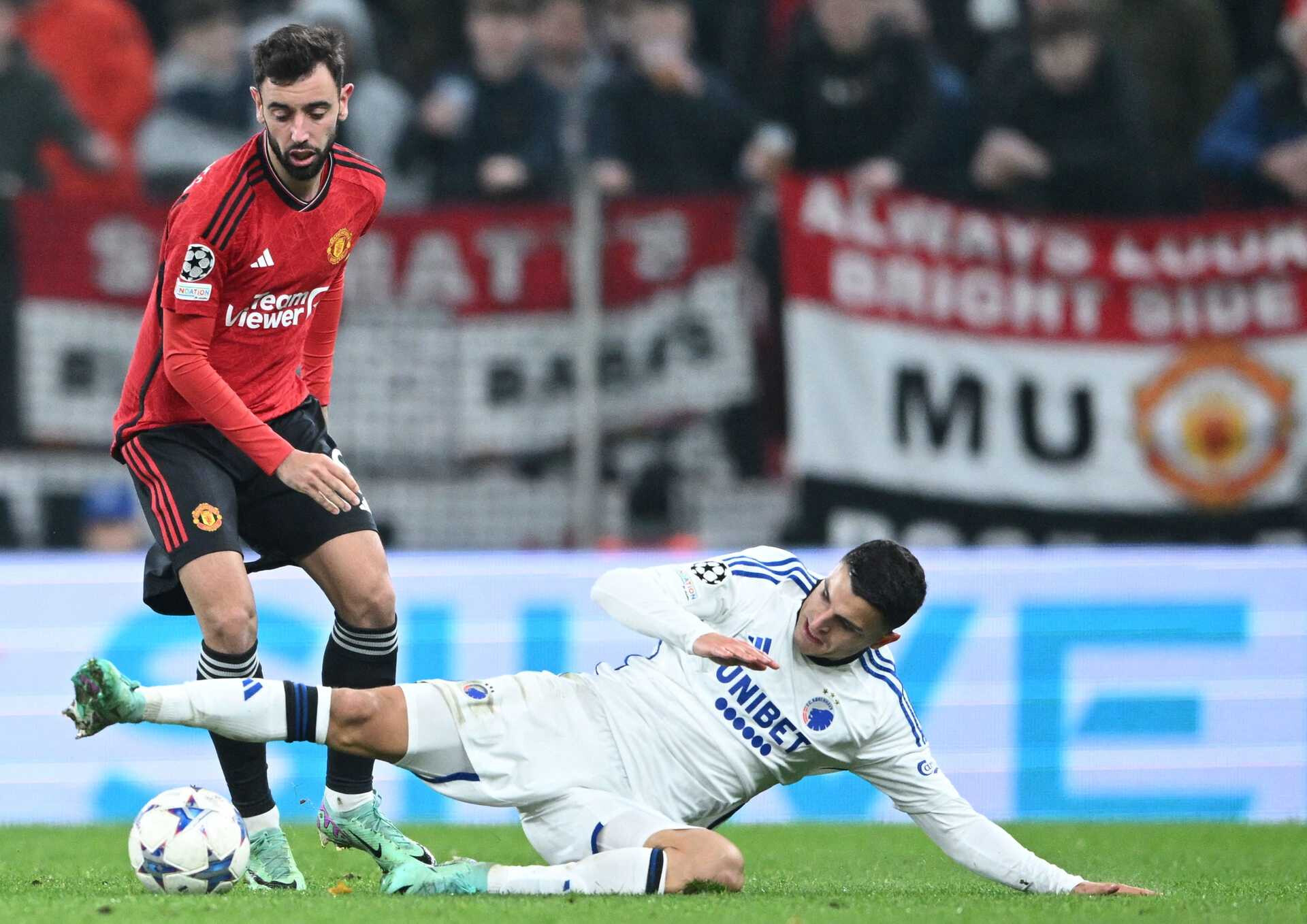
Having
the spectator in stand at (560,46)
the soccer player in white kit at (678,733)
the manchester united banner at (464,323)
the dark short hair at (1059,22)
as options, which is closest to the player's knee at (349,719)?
the soccer player in white kit at (678,733)

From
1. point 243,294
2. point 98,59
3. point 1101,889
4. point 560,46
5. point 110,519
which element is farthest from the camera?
point 98,59

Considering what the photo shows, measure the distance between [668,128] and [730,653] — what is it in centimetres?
598

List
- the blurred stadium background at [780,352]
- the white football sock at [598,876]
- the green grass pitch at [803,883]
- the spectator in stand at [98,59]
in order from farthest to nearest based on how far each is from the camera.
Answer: the spectator in stand at [98,59]
the blurred stadium background at [780,352]
the white football sock at [598,876]
the green grass pitch at [803,883]

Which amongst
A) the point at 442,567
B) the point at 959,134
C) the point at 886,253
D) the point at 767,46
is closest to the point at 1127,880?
the point at 442,567

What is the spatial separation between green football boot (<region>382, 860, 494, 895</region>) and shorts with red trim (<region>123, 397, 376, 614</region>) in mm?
999

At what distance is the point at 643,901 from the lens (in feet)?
16.7

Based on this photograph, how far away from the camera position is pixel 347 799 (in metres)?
5.73

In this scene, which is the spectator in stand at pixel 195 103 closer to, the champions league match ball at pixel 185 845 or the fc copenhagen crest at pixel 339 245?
the fc copenhagen crest at pixel 339 245

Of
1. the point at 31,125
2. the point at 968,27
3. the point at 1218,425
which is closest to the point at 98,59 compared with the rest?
the point at 31,125

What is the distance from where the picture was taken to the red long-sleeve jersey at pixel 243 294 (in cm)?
546

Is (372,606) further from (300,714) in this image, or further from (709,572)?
(709,572)

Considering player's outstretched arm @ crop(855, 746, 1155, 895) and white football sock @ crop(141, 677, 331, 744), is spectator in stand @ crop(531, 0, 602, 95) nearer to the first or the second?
player's outstretched arm @ crop(855, 746, 1155, 895)

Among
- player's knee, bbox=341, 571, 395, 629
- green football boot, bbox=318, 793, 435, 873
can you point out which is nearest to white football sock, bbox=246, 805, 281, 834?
green football boot, bbox=318, 793, 435, 873

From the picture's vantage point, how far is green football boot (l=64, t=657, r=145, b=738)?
4754 mm
